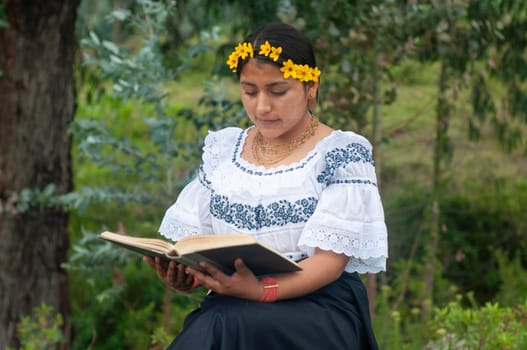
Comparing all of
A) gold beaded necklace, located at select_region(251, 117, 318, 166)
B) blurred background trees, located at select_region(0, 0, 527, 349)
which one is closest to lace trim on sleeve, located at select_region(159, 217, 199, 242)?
gold beaded necklace, located at select_region(251, 117, 318, 166)

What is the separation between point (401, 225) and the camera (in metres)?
7.56

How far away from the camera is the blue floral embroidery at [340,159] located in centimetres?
301

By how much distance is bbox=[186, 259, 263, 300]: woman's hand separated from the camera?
2814 mm

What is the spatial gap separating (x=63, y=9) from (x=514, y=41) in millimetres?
2798

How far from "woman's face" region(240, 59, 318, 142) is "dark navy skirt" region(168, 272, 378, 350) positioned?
533mm

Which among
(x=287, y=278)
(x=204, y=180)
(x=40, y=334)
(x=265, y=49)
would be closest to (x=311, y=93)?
(x=265, y=49)

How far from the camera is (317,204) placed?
9.83 ft

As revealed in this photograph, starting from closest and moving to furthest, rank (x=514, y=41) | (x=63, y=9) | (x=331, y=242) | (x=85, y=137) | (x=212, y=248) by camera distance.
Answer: (x=212, y=248)
(x=331, y=242)
(x=85, y=137)
(x=63, y=9)
(x=514, y=41)

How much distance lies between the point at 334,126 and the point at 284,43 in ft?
6.78

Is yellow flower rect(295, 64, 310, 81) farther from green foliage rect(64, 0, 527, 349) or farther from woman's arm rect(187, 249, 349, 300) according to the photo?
green foliage rect(64, 0, 527, 349)

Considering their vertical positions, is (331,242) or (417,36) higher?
(417,36)

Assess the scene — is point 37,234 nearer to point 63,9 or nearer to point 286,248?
point 63,9

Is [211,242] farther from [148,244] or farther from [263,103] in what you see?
[263,103]

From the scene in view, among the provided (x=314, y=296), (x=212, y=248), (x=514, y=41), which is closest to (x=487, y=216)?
(x=514, y=41)
